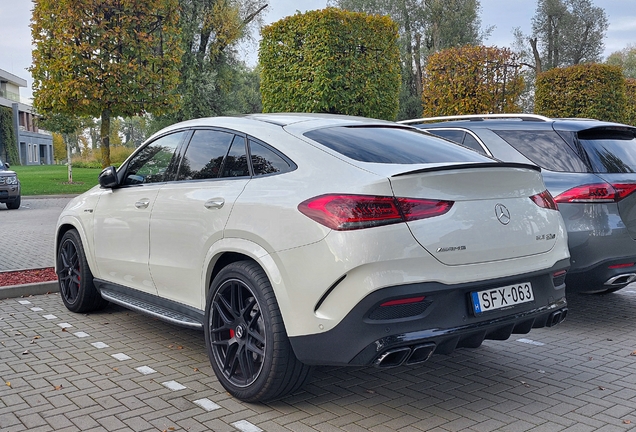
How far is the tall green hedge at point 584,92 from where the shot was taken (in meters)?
21.1

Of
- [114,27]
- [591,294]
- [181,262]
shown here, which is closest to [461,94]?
[114,27]

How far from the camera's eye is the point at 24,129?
8819 centimetres

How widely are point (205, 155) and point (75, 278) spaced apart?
248cm

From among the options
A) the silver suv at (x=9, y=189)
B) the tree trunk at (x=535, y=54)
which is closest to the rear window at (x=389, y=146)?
the silver suv at (x=9, y=189)

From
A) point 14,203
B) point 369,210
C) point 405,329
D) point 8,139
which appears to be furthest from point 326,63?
point 8,139

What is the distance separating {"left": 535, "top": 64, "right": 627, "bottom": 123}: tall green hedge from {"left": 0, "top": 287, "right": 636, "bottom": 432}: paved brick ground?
55.7ft

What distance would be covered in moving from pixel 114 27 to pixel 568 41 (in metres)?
33.1

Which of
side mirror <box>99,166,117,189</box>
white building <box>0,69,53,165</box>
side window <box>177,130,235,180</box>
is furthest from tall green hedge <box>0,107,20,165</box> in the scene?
side window <box>177,130,235,180</box>

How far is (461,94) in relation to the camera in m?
19.8

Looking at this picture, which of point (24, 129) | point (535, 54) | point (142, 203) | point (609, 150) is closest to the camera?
point (142, 203)

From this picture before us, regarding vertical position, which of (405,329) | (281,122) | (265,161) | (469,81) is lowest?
(405,329)

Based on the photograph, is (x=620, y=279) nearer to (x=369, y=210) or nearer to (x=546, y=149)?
(x=546, y=149)

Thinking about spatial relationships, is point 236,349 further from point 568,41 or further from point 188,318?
point 568,41

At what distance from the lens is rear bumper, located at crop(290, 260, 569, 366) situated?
3.35 meters
